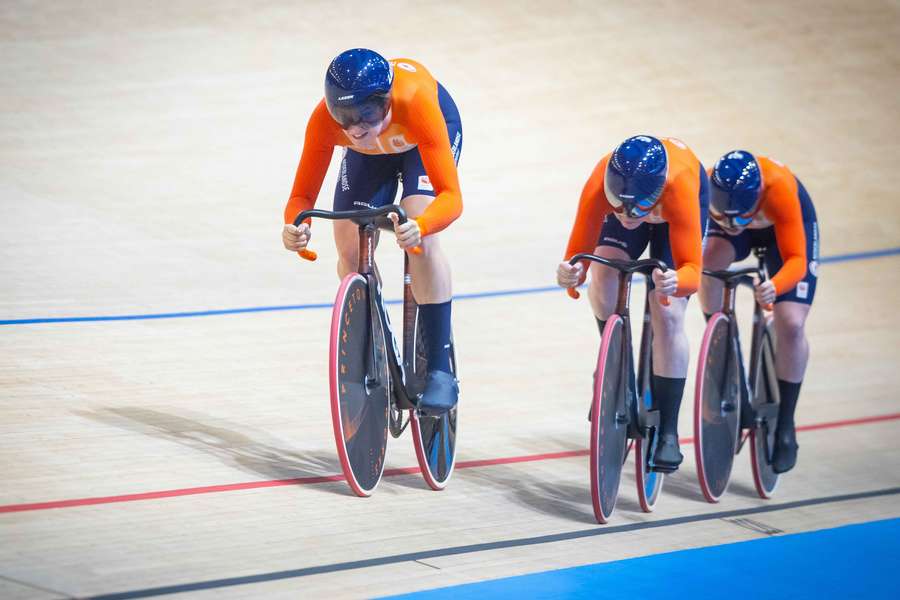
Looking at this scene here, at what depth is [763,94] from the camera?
27.9ft

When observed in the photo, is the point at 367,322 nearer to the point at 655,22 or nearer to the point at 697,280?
the point at 697,280

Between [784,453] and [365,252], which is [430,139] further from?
[784,453]

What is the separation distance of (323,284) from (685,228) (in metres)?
2.61

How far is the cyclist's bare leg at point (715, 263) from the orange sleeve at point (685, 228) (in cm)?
70

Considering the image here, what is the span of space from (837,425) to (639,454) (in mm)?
1603

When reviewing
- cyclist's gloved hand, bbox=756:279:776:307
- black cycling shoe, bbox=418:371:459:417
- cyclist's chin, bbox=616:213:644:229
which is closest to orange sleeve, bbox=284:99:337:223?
black cycling shoe, bbox=418:371:459:417

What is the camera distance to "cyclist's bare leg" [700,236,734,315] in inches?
161

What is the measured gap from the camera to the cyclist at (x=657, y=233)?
3291mm

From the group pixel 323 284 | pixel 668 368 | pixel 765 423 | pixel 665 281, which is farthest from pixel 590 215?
pixel 323 284

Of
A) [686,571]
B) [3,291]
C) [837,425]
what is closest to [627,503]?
[686,571]

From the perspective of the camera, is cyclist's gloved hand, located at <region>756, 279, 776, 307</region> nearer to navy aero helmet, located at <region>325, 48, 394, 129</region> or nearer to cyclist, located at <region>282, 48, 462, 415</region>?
cyclist, located at <region>282, 48, 462, 415</region>

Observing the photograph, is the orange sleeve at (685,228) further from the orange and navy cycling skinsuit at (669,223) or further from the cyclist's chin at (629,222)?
the cyclist's chin at (629,222)

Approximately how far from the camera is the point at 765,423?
4.10 m

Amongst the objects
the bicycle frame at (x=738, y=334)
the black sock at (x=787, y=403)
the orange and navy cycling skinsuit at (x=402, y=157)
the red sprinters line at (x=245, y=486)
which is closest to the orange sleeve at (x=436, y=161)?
the orange and navy cycling skinsuit at (x=402, y=157)
